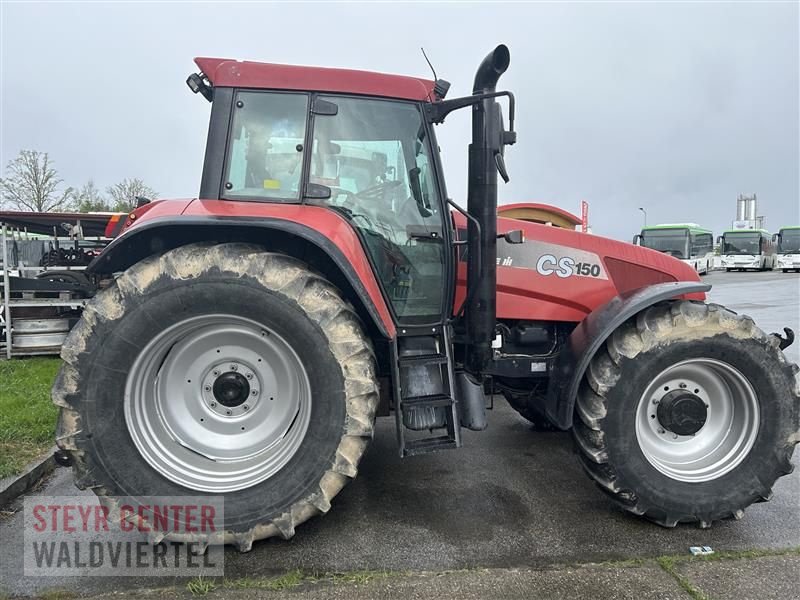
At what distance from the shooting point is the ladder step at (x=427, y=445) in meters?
2.72

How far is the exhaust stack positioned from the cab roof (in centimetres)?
58

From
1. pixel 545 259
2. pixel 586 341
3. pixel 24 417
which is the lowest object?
pixel 24 417

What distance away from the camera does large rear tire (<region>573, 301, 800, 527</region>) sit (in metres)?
2.82

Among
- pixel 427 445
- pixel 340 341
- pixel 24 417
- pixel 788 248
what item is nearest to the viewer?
pixel 340 341

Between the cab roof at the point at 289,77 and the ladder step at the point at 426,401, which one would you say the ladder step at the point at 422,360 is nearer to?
the ladder step at the point at 426,401

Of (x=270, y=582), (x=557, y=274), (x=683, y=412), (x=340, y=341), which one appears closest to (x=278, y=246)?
(x=340, y=341)

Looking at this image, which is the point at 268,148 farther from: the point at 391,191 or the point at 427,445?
the point at 427,445

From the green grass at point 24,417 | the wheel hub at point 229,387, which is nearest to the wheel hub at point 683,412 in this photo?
the wheel hub at point 229,387

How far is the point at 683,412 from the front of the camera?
2955 millimetres

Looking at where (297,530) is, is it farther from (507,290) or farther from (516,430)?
(516,430)

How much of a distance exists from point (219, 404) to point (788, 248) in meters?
35.6

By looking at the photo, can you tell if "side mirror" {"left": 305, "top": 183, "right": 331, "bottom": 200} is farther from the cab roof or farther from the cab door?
the cab roof

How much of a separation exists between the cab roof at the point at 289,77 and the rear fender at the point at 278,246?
797 mm

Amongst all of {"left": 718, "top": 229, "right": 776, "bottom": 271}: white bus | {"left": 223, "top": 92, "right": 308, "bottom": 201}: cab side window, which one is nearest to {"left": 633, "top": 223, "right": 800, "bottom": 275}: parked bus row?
{"left": 718, "top": 229, "right": 776, "bottom": 271}: white bus
